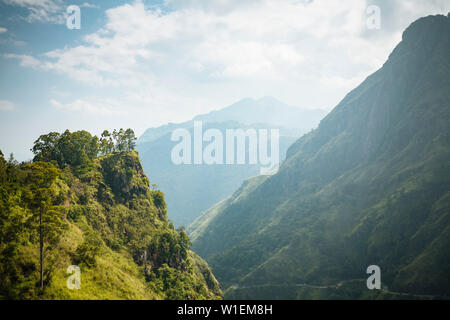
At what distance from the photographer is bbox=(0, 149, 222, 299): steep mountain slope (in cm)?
4541

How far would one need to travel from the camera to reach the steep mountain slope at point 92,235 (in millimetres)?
45406

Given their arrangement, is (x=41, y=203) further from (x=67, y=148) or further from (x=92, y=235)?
(x=67, y=148)

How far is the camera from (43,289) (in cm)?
4516

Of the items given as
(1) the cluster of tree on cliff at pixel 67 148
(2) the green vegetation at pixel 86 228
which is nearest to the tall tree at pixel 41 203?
(2) the green vegetation at pixel 86 228

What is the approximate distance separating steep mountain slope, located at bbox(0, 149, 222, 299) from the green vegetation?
174 millimetres

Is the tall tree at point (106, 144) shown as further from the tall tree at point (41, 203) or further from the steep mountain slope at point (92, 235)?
the tall tree at point (41, 203)

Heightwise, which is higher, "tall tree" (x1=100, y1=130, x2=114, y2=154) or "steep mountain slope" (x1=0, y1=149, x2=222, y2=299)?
"tall tree" (x1=100, y1=130, x2=114, y2=154)

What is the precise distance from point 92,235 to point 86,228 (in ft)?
20.3

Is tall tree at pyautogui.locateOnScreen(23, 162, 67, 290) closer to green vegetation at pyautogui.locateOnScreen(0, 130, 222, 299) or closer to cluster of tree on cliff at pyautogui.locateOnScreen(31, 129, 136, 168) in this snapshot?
green vegetation at pyautogui.locateOnScreen(0, 130, 222, 299)

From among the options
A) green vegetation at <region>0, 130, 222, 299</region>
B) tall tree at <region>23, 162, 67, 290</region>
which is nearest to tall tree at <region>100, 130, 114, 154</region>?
green vegetation at <region>0, 130, 222, 299</region>

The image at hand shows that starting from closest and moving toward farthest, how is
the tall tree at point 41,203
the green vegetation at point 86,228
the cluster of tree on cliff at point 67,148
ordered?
the tall tree at point 41,203 → the green vegetation at point 86,228 → the cluster of tree on cliff at point 67,148

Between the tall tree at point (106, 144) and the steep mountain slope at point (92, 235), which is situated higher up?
the tall tree at point (106, 144)

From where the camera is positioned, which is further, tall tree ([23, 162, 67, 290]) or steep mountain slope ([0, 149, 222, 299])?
steep mountain slope ([0, 149, 222, 299])

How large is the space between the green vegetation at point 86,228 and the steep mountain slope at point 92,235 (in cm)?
17
